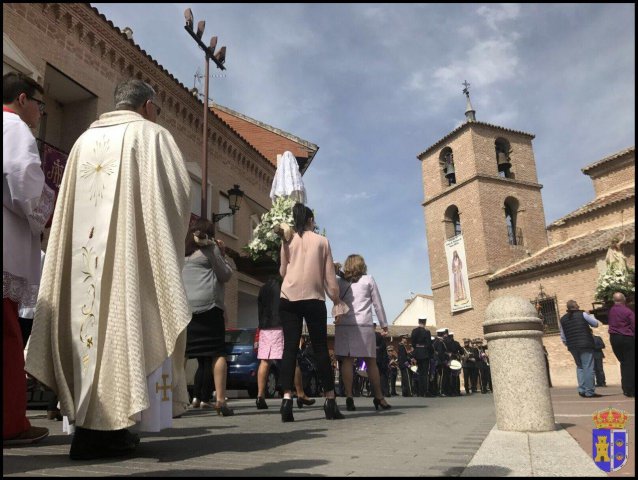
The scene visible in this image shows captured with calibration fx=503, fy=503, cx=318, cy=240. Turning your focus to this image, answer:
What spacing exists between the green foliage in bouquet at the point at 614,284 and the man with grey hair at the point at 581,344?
530cm

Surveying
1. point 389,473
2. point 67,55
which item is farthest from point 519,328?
point 67,55

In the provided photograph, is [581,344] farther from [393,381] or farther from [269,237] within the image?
[393,381]

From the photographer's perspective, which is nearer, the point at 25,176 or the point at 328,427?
the point at 25,176

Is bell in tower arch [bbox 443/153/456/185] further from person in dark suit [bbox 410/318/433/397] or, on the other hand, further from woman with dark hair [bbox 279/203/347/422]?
woman with dark hair [bbox 279/203/347/422]

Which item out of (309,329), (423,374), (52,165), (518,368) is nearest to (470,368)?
(423,374)

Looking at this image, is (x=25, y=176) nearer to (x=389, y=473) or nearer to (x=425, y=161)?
(x=389, y=473)

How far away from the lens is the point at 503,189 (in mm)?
36594

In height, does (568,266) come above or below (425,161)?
below

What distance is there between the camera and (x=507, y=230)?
35.8 m

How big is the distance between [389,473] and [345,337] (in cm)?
424

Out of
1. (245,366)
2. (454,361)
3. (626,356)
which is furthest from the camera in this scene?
(454,361)

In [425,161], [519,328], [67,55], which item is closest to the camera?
[519,328]

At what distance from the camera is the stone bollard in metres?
3.83

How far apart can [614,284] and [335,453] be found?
1613 cm
